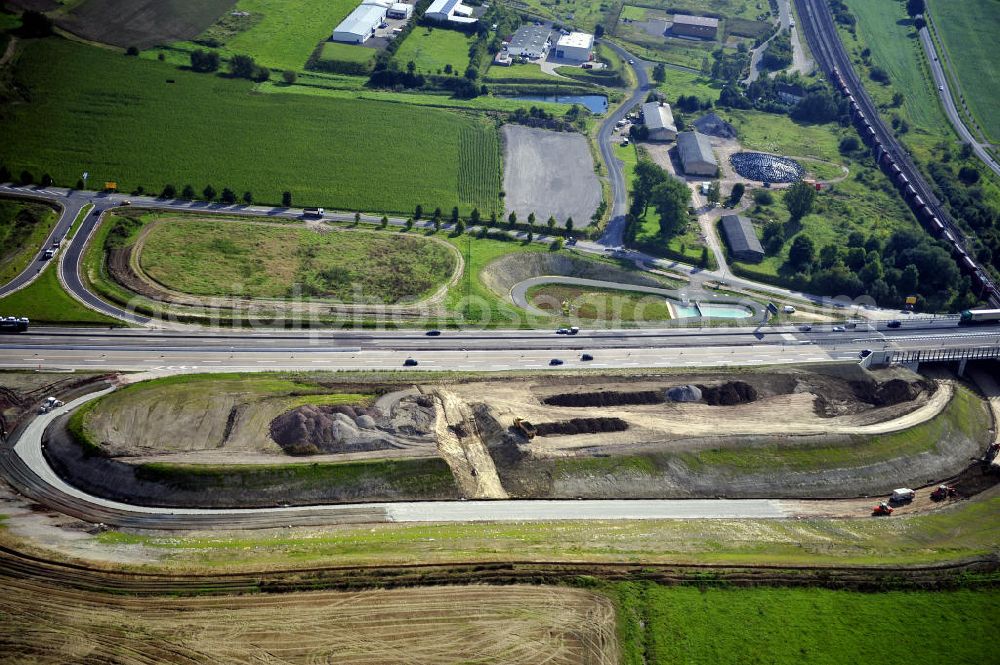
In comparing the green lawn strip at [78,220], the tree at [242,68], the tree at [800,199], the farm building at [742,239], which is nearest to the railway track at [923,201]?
the tree at [800,199]

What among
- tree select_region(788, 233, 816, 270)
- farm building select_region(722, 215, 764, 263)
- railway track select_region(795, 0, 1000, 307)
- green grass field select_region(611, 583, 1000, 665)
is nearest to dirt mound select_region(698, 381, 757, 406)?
green grass field select_region(611, 583, 1000, 665)

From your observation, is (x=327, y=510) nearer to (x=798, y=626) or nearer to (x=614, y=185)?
(x=798, y=626)

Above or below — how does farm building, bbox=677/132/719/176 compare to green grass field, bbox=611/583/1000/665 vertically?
above

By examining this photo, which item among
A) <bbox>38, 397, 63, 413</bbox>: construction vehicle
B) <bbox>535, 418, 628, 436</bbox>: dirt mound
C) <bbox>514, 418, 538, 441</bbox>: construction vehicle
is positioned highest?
<bbox>38, 397, 63, 413</bbox>: construction vehicle

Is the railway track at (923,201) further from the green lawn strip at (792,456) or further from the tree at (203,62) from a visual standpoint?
the tree at (203,62)

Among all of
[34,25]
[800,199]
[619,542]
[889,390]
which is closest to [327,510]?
[619,542]

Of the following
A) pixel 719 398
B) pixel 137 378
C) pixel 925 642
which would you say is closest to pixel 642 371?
pixel 719 398

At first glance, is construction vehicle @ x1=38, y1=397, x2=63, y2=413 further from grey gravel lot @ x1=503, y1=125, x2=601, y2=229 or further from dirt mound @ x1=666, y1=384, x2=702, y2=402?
grey gravel lot @ x1=503, y1=125, x2=601, y2=229
